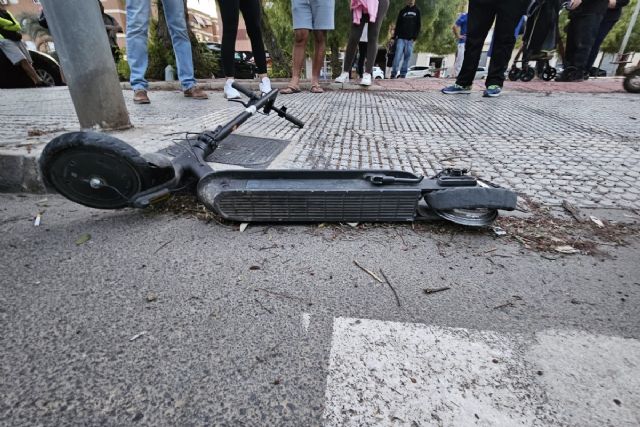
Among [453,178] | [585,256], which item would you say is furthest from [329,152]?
[585,256]

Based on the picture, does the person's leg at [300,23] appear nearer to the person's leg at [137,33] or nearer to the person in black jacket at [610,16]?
the person's leg at [137,33]

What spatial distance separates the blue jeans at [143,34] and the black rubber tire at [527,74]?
26.8ft

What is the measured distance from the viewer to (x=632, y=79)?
6320 mm

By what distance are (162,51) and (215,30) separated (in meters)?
49.3

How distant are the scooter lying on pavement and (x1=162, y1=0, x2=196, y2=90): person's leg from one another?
318 cm

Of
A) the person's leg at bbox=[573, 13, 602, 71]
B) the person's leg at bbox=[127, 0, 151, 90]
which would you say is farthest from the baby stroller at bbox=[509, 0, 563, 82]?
the person's leg at bbox=[127, 0, 151, 90]

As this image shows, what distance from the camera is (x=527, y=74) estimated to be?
333 inches

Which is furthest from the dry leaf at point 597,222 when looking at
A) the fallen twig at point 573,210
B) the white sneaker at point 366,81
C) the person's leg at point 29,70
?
the person's leg at point 29,70

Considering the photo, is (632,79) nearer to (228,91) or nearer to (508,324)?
(228,91)

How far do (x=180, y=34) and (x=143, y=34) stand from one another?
1.39 feet

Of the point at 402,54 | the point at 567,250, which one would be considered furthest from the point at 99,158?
the point at 402,54

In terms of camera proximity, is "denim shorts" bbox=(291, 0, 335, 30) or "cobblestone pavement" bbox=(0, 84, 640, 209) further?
"denim shorts" bbox=(291, 0, 335, 30)

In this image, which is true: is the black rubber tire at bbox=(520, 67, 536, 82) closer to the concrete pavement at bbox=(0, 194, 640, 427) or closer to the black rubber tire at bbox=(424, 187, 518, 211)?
the concrete pavement at bbox=(0, 194, 640, 427)

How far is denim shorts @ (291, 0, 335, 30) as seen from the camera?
4.66 metres
